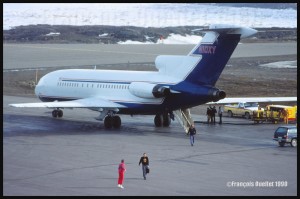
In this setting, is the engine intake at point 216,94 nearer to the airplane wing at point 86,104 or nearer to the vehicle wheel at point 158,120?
the vehicle wheel at point 158,120

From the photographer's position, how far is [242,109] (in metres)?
53.0

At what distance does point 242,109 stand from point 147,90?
11.4 metres

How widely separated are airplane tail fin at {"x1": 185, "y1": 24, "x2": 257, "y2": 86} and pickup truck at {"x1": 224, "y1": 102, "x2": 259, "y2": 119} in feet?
33.2

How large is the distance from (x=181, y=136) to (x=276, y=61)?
6271 centimetres

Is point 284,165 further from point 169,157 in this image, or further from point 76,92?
point 76,92

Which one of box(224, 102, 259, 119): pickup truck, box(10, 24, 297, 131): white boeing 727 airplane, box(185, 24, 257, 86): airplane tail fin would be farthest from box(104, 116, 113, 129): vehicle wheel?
box(224, 102, 259, 119): pickup truck

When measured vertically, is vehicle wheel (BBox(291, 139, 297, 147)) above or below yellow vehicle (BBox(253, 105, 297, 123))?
below

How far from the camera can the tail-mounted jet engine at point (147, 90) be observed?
142 feet

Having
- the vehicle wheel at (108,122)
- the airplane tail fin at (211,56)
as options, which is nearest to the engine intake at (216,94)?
the airplane tail fin at (211,56)

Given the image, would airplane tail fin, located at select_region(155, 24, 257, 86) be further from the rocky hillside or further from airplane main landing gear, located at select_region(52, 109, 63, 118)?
the rocky hillside

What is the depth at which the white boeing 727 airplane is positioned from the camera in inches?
1677

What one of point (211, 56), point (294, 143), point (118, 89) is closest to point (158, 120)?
point (118, 89)

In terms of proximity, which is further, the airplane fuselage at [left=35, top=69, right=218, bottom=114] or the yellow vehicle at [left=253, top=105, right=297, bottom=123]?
the yellow vehicle at [left=253, top=105, right=297, bottom=123]

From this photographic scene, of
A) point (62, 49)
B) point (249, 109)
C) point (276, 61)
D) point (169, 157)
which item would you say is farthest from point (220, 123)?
point (62, 49)
